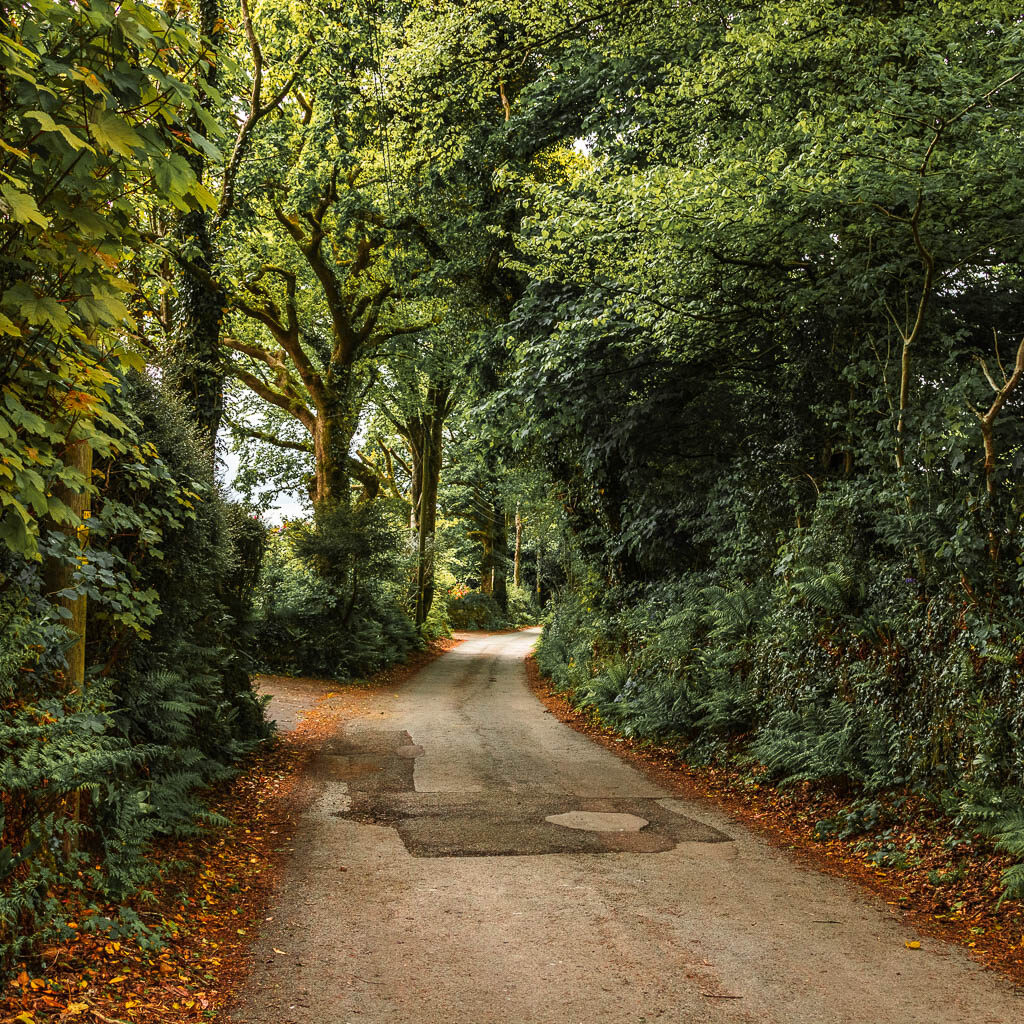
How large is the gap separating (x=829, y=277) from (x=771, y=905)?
6.93 m

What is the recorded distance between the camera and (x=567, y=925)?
530 cm

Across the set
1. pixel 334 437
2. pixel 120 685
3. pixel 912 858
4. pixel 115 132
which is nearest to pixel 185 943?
pixel 120 685

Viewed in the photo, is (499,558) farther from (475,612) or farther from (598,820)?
(598,820)

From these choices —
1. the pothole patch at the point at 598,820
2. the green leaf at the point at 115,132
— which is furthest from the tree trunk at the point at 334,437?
the green leaf at the point at 115,132

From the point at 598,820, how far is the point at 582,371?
7.47m

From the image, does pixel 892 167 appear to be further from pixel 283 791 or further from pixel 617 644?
pixel 617 644

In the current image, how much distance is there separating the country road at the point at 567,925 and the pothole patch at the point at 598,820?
0.04 meters

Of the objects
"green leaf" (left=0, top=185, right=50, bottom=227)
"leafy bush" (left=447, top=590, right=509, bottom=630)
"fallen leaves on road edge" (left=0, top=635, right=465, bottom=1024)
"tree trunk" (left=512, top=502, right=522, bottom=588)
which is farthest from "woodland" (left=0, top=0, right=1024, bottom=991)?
"tree trunk" (left=512, top=502, right=522, bottom=588)

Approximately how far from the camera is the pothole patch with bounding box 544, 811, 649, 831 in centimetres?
A: 764

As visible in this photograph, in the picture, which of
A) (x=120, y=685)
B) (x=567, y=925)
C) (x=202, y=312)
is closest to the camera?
(x=567, y=925)

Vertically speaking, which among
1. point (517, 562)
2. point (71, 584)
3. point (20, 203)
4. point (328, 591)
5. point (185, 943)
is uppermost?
point (20, 203)

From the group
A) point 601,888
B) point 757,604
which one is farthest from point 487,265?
point 601,888

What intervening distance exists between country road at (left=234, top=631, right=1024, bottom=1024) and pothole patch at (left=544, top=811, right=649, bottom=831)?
4cm

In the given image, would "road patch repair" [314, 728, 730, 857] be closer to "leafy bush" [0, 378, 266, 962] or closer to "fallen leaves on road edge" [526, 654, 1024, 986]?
"fallen leaves on road edge" [526, 654, 1024, 986]
